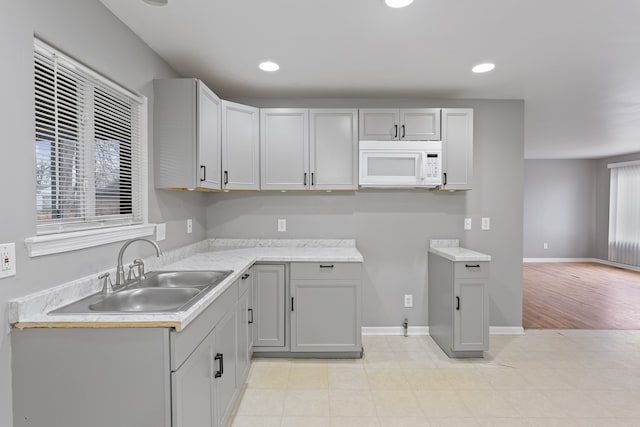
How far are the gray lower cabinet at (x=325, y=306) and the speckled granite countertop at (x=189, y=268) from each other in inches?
4.2

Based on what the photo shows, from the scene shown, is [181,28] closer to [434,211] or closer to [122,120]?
[122,120]

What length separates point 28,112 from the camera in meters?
1.32

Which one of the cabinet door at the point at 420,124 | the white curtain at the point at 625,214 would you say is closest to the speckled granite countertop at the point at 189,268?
the cabinet door at the point at 420,124

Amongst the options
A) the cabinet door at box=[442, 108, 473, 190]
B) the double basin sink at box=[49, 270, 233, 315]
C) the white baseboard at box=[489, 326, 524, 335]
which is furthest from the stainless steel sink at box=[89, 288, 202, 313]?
the white baseboard at box=[489, 326, 524, 335]

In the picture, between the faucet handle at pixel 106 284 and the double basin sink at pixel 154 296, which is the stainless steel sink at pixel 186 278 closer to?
the double basin sink at pixel 154 296

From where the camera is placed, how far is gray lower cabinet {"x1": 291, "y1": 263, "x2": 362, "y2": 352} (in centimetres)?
271

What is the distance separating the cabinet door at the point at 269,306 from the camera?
8.89 ft

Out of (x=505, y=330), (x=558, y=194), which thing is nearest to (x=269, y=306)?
(x=505, y=330)

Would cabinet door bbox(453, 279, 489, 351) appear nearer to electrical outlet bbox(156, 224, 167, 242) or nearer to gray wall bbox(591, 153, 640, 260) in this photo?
electrical outlet bbox(156, 224, 167, 242)

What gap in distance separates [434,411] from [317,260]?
130 centimetres

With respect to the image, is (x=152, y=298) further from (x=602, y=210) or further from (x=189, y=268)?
(x=602, y=210)

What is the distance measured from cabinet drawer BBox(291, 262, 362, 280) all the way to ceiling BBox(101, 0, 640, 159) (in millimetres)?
1565

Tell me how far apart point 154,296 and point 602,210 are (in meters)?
9.04

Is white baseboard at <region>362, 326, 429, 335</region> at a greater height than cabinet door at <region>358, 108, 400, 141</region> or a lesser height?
lesser
